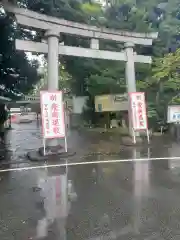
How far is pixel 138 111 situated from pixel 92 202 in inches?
330

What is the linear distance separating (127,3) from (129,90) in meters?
8.12

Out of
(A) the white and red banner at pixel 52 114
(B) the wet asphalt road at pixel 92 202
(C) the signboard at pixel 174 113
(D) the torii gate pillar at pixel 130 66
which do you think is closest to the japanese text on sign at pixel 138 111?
(D) the torii gate pillar at pixel 130 66

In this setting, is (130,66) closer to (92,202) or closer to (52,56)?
(52,56)

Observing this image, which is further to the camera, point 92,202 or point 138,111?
point 138,111

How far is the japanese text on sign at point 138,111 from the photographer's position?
43.1ft

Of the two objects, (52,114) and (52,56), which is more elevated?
(52,56)

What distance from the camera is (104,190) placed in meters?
6.23

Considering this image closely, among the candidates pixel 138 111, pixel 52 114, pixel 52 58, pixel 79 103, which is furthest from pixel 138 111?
pixel 79 103

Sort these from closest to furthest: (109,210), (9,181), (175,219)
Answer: (175,219) → (109,210) → (9,181)

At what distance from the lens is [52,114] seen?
35.4 feet

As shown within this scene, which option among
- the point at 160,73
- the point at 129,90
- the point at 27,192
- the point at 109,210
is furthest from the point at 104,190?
the point at 160,73

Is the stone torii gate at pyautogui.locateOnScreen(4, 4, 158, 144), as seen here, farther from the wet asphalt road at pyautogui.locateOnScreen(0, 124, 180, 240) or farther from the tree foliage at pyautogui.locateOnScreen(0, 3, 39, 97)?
the tree foliage at pyautogui.locateOnScreen(0, 3, 39, 97)

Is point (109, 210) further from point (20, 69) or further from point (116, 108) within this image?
point (20, 69)

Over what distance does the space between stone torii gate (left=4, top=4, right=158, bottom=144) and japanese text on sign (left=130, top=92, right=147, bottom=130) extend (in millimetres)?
834
